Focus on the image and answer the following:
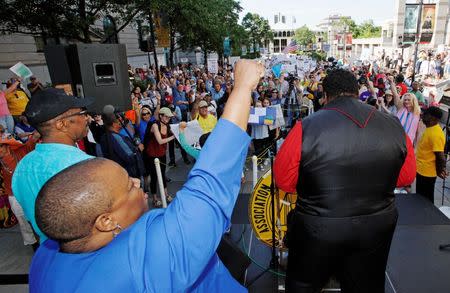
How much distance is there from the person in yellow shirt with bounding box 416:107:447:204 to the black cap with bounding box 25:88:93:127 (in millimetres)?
4873

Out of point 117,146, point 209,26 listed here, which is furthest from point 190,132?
point 209,26

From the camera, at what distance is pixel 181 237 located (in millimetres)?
805

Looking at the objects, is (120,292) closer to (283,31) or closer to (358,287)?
(358,287)

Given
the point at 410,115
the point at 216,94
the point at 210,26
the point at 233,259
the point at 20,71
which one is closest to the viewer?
the point at 233,259

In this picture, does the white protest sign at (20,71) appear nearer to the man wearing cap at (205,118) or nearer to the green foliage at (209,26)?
the man wearing cap at (205,118)

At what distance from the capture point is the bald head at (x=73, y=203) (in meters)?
0.94

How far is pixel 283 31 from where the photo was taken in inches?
5615

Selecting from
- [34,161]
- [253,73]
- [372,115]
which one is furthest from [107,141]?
[253,73]

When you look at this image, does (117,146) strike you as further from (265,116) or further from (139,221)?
(265,116)

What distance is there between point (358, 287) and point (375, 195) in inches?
29.1

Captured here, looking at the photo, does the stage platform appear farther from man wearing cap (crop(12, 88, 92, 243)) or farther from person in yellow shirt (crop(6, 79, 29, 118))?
person in yellow shirt (crop(6, 79, 29, 118))

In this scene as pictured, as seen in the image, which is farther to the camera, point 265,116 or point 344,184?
point 265,116

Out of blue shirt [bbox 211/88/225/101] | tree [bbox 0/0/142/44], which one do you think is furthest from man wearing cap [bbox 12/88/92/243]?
tree [bbox 0/0/142/44]

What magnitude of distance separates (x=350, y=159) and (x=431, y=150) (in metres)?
3.57
